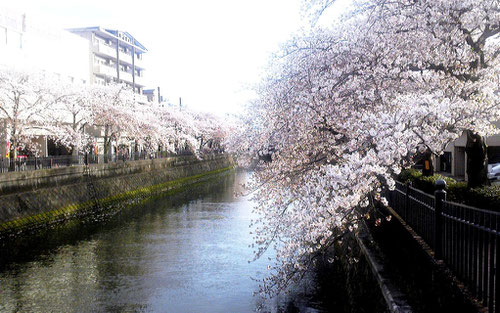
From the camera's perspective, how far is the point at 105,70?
4406cm

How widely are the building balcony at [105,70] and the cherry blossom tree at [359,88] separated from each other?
37.1m

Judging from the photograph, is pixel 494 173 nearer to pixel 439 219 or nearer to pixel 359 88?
pixel 359 88

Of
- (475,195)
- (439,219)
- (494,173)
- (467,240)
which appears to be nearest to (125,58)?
(494,173)

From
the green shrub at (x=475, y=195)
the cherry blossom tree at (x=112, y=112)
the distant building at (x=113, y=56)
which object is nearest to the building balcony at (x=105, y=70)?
the distant building at (x=113, y=56)

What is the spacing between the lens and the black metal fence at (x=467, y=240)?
14.5ft

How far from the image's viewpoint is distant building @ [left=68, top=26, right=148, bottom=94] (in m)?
43.0

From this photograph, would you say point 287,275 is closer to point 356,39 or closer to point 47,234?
point 356,39

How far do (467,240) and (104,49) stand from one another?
146 ft

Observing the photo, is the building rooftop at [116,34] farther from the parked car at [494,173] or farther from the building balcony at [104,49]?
the parked car at [494,173]

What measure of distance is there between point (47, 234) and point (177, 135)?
2526 centimetres

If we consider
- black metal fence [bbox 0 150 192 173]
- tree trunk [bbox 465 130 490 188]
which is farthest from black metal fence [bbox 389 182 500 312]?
black metal fence [bbox 0 150 192 173]

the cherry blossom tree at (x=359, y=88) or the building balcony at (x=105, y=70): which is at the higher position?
the building balcony at (x=105, y=70)

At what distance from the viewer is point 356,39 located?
788 cm

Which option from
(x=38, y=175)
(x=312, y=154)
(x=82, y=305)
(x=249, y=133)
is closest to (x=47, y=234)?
(x=38, y=175)
